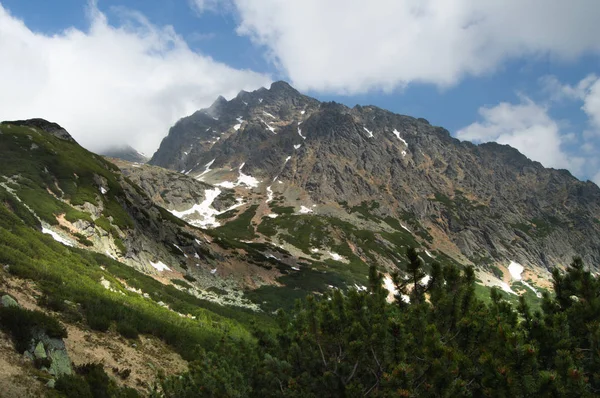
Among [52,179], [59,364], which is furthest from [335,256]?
[59,364]

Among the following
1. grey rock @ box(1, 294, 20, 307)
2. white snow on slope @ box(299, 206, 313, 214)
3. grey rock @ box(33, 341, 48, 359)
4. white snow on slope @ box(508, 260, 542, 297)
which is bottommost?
grey rock @ box(33, 341, 48, 359)

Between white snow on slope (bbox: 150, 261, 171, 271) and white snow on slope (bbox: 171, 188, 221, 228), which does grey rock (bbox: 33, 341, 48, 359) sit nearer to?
white snow on slope (bbox: 150, 261, 171, 271)

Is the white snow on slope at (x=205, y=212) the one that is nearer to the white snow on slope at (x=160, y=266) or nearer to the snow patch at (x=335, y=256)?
the snow patch at (x=335, y=256)

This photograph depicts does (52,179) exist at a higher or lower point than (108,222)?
higher

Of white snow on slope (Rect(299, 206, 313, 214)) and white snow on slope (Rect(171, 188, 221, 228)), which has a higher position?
white snow on slope (Rect(299, 206, 313, 214))

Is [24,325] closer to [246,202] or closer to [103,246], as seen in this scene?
[103,246]

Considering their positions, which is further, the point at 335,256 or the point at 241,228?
the point at 241,228

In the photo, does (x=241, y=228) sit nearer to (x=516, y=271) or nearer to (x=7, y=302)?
(x=516, y=271)

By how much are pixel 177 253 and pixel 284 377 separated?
5265cm

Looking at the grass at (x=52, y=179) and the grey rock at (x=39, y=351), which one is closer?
the grey rock at (x=39, y=351)

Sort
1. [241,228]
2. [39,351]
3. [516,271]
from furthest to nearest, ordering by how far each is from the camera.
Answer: [516,271] < [241,228] < [39,351]

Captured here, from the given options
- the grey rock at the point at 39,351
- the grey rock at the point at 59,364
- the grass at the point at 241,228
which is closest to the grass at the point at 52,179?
the grey rock at the point at 59,364

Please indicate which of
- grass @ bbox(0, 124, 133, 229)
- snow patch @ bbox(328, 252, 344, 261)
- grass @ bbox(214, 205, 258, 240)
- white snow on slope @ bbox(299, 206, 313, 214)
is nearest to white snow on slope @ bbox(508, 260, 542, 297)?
snow patch @ bbox(328, 252, 344, 261)

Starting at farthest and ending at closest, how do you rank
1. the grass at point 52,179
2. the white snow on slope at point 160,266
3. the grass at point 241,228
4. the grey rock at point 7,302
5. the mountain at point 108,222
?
the grass at point 241,228, the white snow on slope at point 160,266, the grass at point 52,179, the mountain at point 108,222, the grey rock at point 7,302
